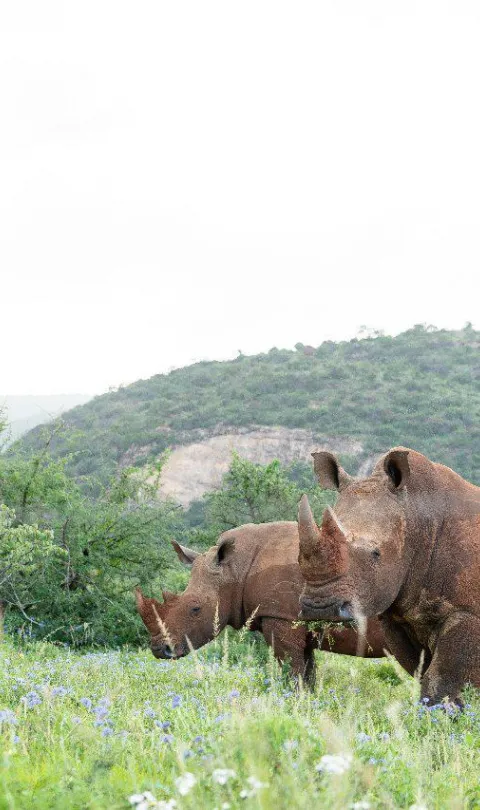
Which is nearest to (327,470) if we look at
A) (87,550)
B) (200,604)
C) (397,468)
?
(397,468)

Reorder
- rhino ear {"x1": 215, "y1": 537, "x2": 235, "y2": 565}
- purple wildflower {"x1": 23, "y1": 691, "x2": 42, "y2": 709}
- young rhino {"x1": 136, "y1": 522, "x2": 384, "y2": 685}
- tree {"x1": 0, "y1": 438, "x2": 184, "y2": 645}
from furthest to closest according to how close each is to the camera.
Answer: tree {"x1": 0, "y1": 438, "x2": 184, "y2": 645} → rhino ear {"x1": 215, "y1": 537, "x2": 235, "y2": 565} → young rhino {"x1": 136, "y1": 522, "x2": 384, "y2": 685} → purple wildflower {"x1": 23, "y1": 691, "x2": 42, "y2": 709}

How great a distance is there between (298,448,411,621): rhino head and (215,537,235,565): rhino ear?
267 cm

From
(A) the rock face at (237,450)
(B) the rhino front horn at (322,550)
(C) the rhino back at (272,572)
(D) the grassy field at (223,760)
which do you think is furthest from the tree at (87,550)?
(A) the rock face at (237,450)

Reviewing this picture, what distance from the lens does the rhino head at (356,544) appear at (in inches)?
211

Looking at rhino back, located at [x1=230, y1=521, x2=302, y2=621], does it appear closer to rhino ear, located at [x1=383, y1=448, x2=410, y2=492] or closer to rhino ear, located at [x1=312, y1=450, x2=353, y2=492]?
rhino ear, located at [x1=312, y1=450, x2=353, y2=492]

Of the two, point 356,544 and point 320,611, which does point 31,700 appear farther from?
point 356,544

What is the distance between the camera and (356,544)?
18.7 ft

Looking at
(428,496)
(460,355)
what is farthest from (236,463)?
(460,355)

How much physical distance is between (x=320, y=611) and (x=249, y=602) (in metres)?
3.76

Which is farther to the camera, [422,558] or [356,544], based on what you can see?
[422,558]

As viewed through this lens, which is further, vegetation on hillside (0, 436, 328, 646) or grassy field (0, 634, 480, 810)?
vegetation on hillside (0, 436, 328, 646)

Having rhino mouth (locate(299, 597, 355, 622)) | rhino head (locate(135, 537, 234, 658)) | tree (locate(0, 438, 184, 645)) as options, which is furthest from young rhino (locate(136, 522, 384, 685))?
tree (locate(0, 438, 184, 645))

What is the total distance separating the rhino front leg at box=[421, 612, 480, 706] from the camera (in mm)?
5848

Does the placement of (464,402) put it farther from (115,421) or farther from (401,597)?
(401,597)
